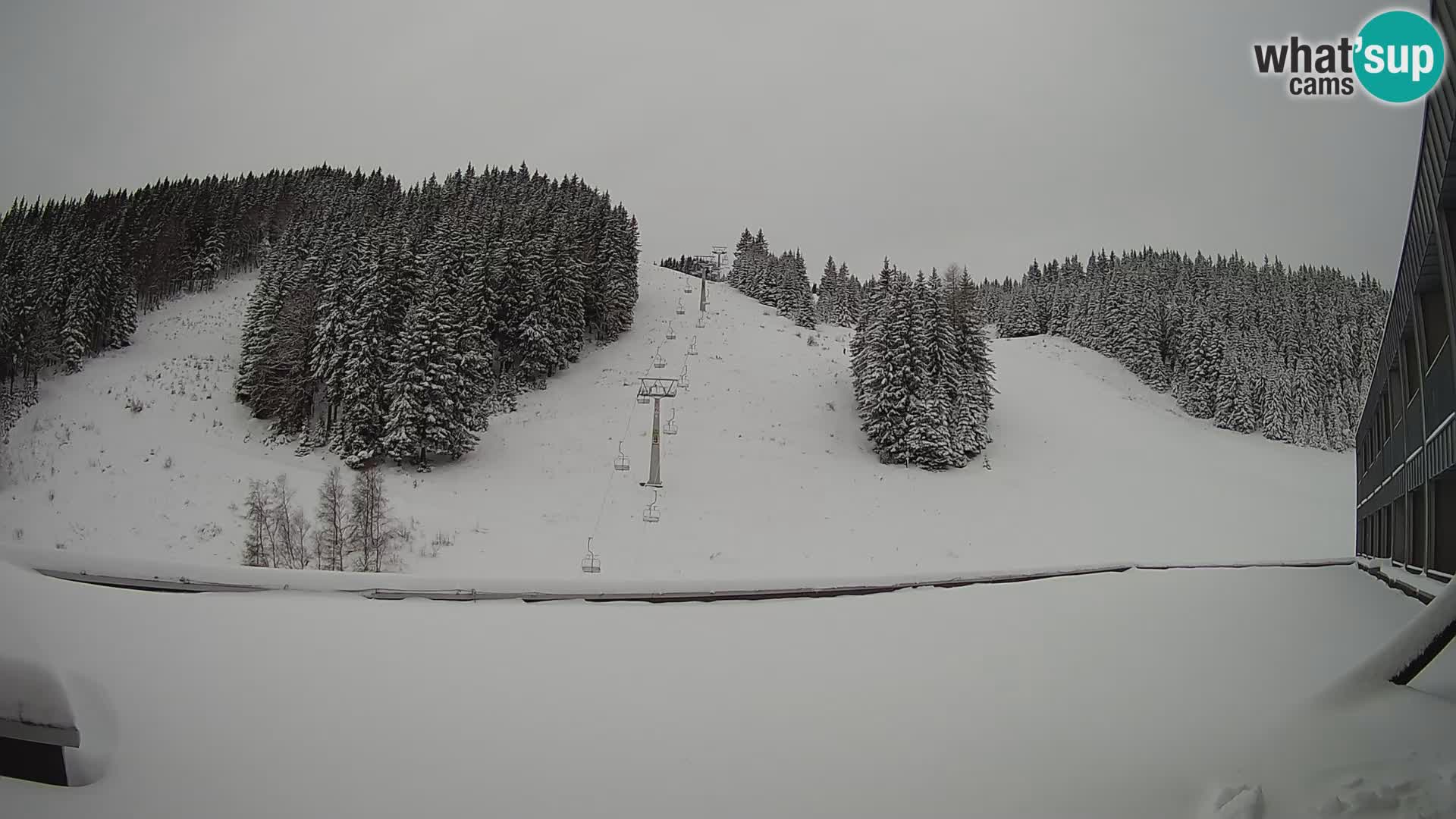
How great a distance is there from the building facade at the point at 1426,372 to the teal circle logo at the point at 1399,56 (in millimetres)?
184

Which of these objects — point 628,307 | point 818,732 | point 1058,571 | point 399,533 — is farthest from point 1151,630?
point 628,307

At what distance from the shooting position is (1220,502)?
37.3 meters

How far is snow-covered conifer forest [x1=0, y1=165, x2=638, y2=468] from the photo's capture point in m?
14.1

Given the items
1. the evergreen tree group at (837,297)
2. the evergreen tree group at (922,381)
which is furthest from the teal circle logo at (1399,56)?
the evergreen tree group at (837,297)

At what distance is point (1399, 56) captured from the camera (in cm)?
681

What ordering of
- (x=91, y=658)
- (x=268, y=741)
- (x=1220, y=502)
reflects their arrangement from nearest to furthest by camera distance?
(x=268, y=741)
(x=91, y=658)
(x=1220, y=502)

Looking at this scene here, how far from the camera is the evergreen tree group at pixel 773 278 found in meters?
78.6

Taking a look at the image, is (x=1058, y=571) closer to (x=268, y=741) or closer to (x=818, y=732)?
(x=818, y=732)

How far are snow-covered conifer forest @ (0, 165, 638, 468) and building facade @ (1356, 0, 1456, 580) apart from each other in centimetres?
1616

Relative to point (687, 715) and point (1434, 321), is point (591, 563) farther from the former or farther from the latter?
point (1434, 321)

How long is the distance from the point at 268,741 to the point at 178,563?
212 inches

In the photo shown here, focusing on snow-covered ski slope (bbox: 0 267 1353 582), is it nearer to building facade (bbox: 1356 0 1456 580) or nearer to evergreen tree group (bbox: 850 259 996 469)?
evergreen tree group (bbox: 850 259 996 469)

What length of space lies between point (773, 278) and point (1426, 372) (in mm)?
79018

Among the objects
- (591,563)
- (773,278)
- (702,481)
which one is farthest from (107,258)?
(773,278)
